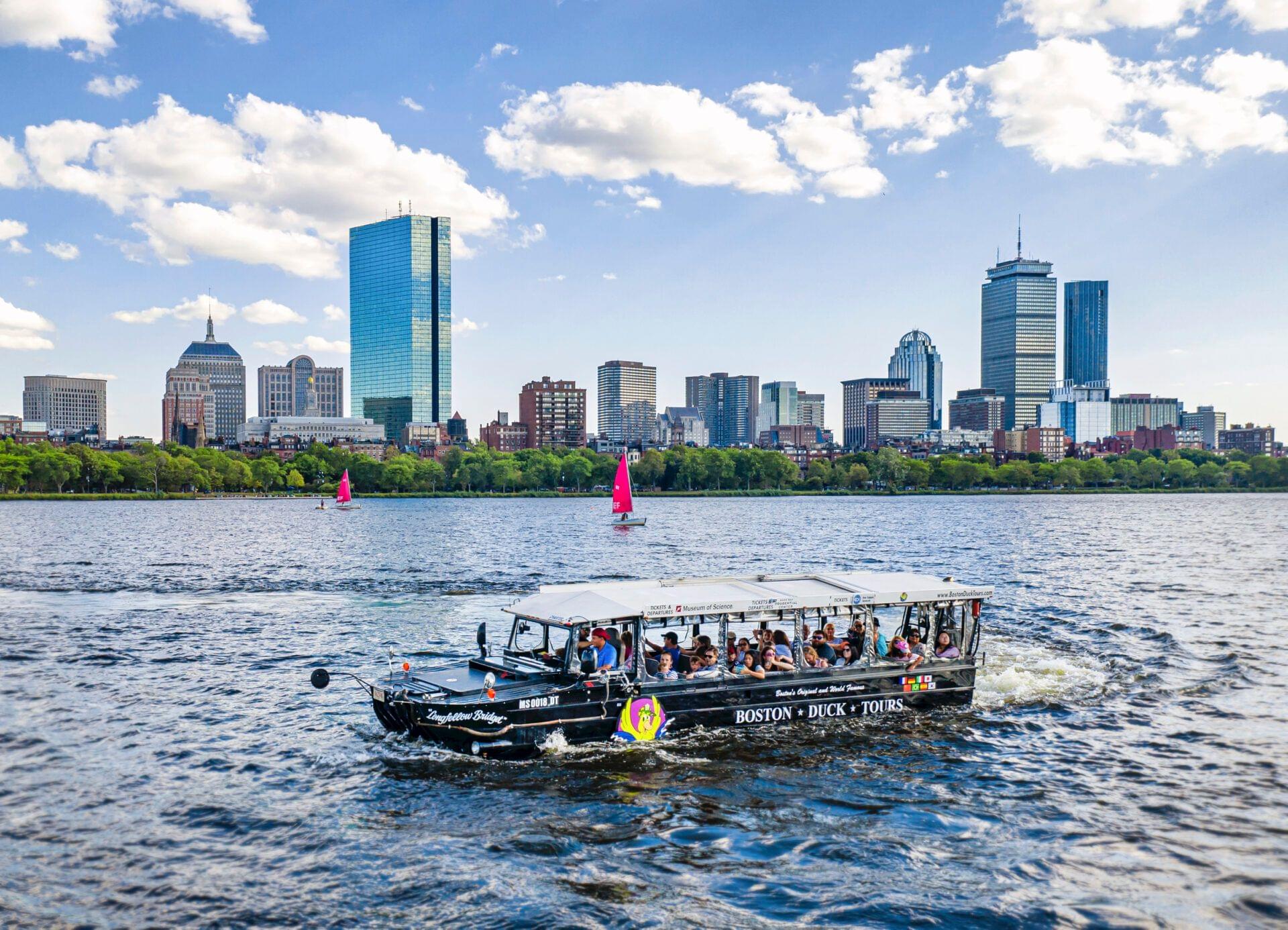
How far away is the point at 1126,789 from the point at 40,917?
1886 centimetres

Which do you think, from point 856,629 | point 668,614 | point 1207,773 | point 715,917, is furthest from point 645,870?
point 1207,773

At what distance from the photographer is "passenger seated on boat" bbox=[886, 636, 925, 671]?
82.5 ft

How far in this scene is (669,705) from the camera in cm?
2194

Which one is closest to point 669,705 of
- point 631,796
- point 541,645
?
point 631,796

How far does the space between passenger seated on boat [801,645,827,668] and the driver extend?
15.6 ft

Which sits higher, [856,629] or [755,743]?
[856,629]

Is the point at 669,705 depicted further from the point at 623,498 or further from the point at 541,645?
the point at 623,498

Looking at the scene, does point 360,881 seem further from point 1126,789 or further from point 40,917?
point 1126,789

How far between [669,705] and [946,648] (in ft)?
27.2

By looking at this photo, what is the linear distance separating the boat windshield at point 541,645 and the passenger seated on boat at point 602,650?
0.56m

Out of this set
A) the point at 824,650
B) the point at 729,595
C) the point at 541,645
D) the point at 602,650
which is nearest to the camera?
the point at 602,650

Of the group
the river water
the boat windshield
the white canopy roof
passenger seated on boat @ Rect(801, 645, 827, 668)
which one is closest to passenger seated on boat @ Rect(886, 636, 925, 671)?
the white canopy roof

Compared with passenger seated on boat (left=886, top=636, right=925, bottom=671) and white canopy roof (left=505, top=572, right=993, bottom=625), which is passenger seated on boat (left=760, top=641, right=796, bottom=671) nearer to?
white canopy roof (left=505, top=572, right=993, bottom=625)

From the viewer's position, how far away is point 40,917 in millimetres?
14508
